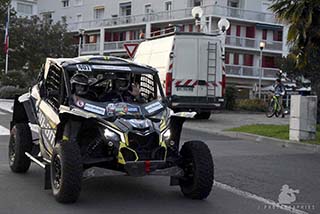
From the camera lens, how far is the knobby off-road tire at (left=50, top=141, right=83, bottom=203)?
6.69 meters

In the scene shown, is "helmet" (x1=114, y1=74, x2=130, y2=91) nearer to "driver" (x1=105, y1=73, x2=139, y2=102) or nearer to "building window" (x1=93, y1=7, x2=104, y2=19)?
"driver" (x1=105, y1=73, x2=139, y2=102)

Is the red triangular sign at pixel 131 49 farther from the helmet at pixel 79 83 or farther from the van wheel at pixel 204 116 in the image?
the helmet at pixel 79 83

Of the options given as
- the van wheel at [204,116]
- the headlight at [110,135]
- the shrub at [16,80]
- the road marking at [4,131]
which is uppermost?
the shrub at [16,80]

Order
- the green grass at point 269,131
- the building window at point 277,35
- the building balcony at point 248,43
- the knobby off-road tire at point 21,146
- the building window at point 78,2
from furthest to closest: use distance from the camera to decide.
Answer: the building window at point 78,2
the building window at point 277,35
the building balcony at point 248,43
the green grass at point 269,131
the knobby off-road tire at point 21,146

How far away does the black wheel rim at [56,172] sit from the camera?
700 cm

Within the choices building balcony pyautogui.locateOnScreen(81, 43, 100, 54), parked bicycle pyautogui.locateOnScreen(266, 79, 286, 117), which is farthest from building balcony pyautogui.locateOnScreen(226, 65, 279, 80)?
parked bicycle pyautogui.locateOnScreen(266, 79, 286, 117)

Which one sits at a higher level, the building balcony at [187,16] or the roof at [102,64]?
the building balcony at [187,16]

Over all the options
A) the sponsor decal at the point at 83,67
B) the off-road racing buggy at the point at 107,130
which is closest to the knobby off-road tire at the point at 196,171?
the off-road racing buggy at the point at 107,130

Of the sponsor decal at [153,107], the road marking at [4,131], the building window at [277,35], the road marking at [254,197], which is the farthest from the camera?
the building window at [277,35]

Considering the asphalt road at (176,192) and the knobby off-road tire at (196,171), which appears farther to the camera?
the knobby off-road tire at (196,171)

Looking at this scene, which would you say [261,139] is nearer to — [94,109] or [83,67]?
[83,67]

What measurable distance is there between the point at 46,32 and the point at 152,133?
4296 cm

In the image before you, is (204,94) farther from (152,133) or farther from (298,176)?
(152,133)

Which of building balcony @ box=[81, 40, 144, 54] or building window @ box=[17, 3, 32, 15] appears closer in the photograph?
building balcony @ box=[81, 40, 144, 54]
